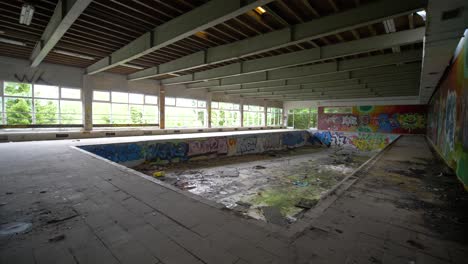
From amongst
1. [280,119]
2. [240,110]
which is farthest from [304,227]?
[280,119]

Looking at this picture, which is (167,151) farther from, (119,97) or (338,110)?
(338,110)

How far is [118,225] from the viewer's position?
213 centimetres

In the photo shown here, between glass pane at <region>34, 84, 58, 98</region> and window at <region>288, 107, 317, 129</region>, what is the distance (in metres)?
23.7

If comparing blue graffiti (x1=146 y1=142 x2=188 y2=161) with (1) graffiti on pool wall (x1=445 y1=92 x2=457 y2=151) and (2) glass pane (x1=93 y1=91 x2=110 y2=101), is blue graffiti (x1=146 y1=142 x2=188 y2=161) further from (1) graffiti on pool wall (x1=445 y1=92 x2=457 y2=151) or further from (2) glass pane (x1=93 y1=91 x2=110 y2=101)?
(1) graffiti on pool wall (x1=445 y1=92 x2=457 y2=151)

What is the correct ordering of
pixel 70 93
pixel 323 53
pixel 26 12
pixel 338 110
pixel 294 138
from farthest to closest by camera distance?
1. pixel 338 110
2. pixel 294 138
3. pixel 70 93
4. pixel 323 53
5. pixel 26 12

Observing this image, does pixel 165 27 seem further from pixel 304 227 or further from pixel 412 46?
pixel 412 46

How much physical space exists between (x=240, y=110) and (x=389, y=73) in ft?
45.9

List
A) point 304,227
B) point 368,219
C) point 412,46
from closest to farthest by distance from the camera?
point 304,227 < point 368,219 < point 412,46

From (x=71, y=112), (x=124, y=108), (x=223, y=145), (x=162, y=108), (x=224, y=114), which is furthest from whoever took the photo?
(x=224, y=114)

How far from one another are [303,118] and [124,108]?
20.8 m

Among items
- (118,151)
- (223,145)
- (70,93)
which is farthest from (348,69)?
(70,93)

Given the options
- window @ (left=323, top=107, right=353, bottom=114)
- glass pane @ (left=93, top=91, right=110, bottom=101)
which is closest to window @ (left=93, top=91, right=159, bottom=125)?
glass pane @ (left=93, top=91, right=110, bottom=101)

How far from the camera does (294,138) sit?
695 inches

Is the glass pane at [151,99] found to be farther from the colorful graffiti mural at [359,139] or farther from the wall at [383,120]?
the wall at [383,120]
